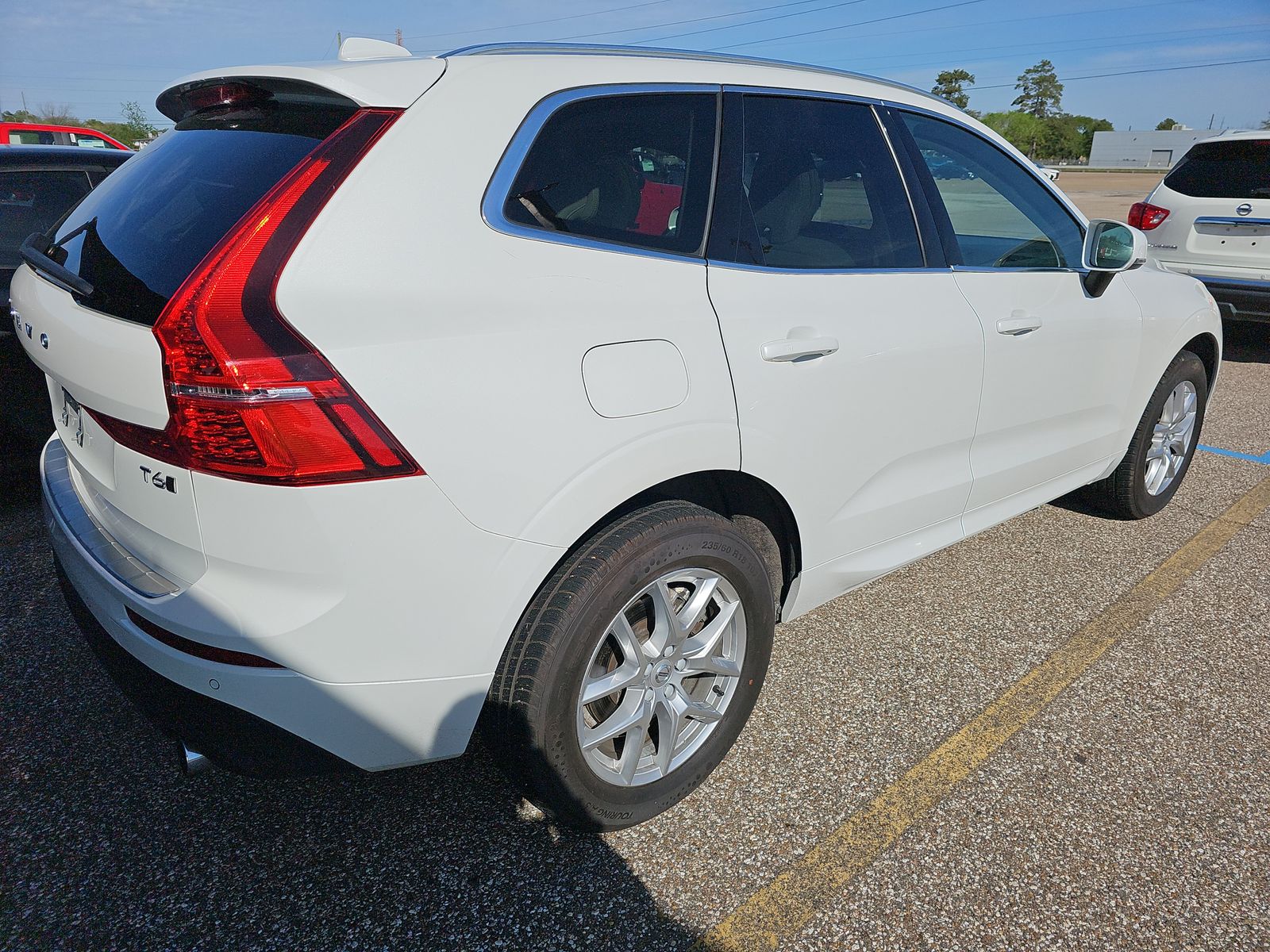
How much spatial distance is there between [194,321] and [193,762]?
0.93 meters

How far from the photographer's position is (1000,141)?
10.4 feet

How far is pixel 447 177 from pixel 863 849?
181 cm

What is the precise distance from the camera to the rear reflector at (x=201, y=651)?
1.66 meters

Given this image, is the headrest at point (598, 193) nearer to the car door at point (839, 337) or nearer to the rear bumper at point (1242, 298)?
the car door at point (839, 337)

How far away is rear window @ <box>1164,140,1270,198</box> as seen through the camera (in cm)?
678

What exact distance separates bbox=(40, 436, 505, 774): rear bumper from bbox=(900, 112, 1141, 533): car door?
2000 millimetres

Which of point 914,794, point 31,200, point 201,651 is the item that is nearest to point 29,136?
point 31,200

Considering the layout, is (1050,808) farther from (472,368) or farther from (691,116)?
(691,116)

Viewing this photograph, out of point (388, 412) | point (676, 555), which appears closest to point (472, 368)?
point (388, 412)

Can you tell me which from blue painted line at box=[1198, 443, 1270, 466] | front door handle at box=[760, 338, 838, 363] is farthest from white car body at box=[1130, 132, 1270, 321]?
front door handle at box=[760, 338, 838, 363]

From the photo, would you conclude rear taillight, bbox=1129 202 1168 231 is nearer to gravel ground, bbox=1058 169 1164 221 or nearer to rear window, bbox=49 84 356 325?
rear window, bbox=49 84 356 325

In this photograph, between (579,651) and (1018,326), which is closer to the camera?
(579,651)

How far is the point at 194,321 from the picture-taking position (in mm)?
1563

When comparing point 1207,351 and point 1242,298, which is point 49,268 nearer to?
point 1207,351
